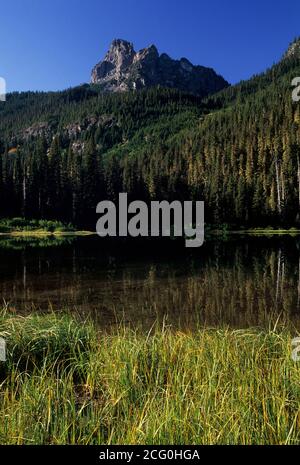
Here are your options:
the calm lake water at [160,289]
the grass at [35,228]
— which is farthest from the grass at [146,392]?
the grass at [35,228]

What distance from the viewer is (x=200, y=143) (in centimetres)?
14288

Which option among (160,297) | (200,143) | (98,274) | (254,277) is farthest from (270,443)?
(200,143)

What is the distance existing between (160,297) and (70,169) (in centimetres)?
8331

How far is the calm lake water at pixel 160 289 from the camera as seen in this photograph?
1442 centimetres

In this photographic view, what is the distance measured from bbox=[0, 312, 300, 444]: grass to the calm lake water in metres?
3.55

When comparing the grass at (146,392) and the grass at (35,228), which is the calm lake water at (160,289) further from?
the grass at (35,228)

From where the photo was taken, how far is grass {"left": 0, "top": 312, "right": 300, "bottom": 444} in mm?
4496
